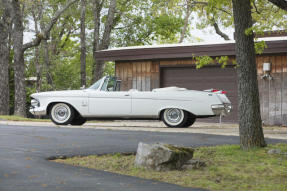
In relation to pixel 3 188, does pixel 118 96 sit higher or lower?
higher

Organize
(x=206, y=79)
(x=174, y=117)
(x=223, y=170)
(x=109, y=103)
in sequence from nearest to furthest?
(x=223, y=170)
(x=174, y=117)
(x=109, y=103)
(x=206, y=79)

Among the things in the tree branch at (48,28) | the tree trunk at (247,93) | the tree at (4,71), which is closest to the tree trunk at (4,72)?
the tree at (4,71)

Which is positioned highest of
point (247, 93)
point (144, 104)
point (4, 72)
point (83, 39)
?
point (83, 39)

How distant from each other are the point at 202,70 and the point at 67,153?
1098cm

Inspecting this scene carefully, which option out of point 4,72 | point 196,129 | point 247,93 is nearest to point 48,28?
point 4,72

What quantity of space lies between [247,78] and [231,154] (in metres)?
1.40

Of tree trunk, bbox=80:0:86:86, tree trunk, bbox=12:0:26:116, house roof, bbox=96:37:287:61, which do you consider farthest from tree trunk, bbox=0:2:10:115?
house roof, bbox=96:37:287:61

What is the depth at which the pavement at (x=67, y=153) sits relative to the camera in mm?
5398

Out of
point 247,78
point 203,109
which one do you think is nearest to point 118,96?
point 203,109

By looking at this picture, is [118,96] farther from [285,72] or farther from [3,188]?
[3,188]

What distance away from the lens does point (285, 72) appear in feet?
53.1

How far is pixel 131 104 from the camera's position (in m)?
13.5

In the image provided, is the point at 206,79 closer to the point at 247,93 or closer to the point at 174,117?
the point at 174,117

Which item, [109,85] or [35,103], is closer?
[109,85]
